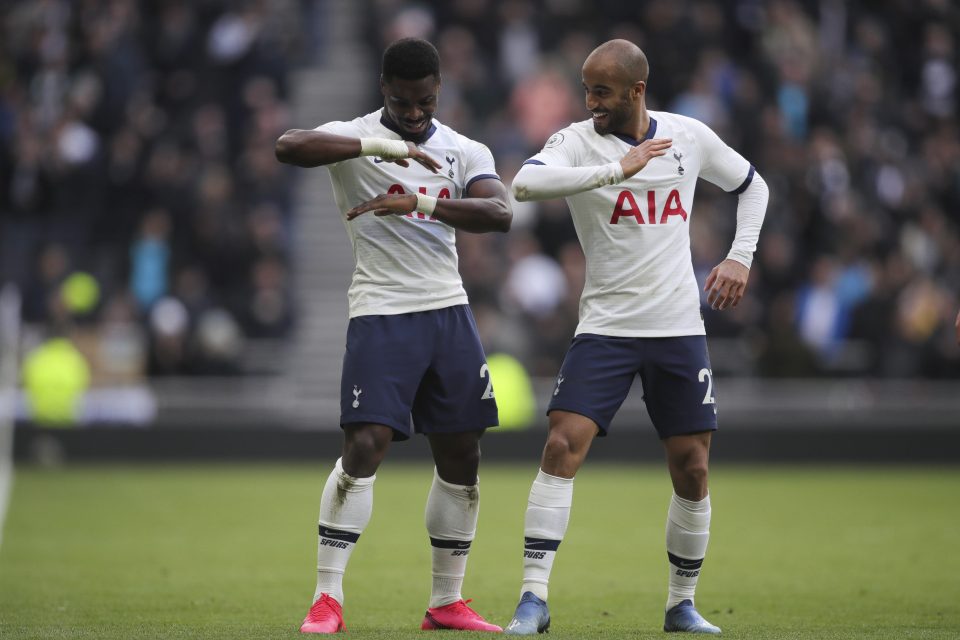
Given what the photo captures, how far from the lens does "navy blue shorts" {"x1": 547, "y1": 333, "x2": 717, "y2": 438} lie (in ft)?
24.2

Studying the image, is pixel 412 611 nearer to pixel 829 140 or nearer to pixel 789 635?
pixel 789 635

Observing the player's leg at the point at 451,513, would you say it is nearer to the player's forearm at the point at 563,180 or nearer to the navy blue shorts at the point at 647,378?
the navy blue shorts at the point at 647,378

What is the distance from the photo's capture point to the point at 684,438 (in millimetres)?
7500

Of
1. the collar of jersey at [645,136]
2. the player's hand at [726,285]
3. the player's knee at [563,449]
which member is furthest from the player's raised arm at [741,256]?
the player's knee at [563,449]

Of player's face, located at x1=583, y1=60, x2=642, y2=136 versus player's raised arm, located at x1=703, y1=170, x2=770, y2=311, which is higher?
player's face, located at x1=583, y1=60, x2=642, y2=136

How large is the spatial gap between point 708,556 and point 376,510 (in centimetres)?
444

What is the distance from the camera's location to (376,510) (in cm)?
1489

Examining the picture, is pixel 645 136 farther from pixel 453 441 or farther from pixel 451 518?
pixel 451 518

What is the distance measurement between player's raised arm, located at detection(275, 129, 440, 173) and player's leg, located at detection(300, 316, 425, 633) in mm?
864

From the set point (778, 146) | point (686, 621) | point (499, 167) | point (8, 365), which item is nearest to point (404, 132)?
A: point (686, 621)

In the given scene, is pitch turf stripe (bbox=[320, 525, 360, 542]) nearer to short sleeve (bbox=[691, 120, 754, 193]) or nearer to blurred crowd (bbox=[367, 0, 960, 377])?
short sleeve (bbox=[691, 120, 754, 193])

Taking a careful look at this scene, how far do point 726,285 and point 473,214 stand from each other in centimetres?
126

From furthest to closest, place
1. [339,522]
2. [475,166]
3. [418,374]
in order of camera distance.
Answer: [475,166]
[418,374]
[339,522]

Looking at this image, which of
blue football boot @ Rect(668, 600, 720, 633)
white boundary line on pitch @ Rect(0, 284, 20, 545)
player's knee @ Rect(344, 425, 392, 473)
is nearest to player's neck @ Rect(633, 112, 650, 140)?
player's knee @ Rect(344, 425, 392, 473)
